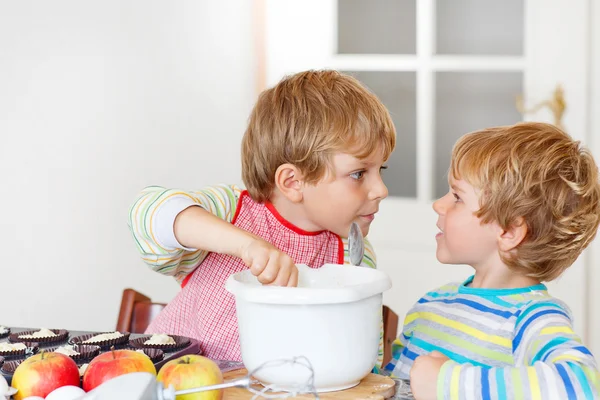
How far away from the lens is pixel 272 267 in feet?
3.31

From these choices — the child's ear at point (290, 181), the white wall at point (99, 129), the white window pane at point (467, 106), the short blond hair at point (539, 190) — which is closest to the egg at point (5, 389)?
the child's ear at point (290, 181)

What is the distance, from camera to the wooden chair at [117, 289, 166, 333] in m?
1.57

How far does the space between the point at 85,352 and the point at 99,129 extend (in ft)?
4.97

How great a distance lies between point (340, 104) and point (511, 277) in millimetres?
392

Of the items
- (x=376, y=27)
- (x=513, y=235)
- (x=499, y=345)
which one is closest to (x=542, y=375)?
(x=499, y=345)

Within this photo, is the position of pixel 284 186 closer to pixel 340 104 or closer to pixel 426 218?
pixel 340 104

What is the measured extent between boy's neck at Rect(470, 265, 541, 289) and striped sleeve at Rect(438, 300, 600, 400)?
0.21m

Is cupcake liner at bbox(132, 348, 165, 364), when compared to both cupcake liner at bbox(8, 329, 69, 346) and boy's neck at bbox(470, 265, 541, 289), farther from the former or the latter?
boy's neck at bbox(470, 265, 541, 289)

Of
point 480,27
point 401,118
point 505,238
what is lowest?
point 505,238

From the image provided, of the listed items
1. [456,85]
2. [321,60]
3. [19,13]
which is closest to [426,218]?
[456,85]

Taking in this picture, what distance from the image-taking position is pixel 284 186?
1.39 meters

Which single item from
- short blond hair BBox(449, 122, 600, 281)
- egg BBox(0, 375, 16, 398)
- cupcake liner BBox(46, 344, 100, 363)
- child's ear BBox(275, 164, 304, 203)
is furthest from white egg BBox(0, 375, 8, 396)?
short blond hair BBox(449, 122, 600, 281)

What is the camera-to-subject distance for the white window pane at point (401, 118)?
2.85 metres

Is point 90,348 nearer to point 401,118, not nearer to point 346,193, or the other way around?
point 346,193
